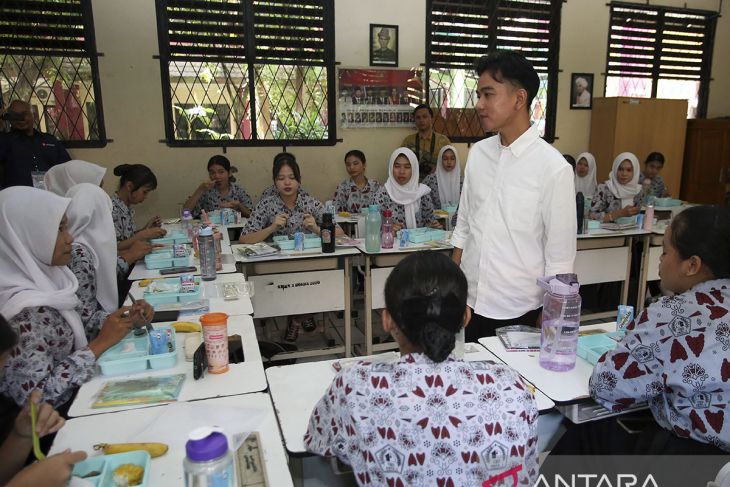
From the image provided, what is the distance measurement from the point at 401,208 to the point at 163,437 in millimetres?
3444

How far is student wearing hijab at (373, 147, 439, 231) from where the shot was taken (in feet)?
14.5

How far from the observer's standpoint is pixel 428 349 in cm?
99

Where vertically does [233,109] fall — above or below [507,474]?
above

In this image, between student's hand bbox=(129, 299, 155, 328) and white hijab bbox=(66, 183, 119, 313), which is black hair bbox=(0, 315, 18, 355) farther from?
white hijab bbox=(66, 183, 119, 313)

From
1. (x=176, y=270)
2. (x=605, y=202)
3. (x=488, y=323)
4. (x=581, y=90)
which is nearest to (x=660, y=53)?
(x=581, y=90)

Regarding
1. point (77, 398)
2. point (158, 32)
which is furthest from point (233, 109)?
point (77, 398)

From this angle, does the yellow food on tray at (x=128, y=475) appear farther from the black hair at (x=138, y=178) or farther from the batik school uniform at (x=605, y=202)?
the batik school uniform at (x=605, y=202)

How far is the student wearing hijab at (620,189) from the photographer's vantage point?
16.5 feet

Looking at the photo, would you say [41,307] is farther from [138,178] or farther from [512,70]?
[138,178]

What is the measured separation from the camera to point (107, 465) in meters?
1.11

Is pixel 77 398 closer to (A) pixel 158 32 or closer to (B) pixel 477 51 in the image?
(A) pixel 158 32

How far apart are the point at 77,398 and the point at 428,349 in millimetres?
1070

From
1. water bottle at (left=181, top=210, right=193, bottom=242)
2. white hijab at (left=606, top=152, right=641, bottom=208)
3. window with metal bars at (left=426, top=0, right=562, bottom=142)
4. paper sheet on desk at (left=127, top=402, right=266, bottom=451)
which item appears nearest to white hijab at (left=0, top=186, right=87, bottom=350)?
paper sheet on desk at (left=127, top=402, right=266, bottom=451)

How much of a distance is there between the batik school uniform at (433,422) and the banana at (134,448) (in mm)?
482
